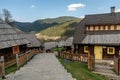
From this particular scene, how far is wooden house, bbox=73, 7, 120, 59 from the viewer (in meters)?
29.3

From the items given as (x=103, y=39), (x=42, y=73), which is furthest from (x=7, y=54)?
(x=103, y=39)

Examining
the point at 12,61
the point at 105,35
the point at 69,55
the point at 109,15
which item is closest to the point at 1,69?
the point at 12,61

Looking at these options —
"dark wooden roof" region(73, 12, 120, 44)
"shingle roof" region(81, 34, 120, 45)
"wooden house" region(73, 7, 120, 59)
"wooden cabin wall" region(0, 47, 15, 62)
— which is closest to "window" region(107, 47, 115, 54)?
"wooden house" region(73, 7, 120, 59)

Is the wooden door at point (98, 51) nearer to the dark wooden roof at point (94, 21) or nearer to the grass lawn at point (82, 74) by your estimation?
the dark wooden roof at point (94, 21)

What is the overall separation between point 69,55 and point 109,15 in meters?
11.8

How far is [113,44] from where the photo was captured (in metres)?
28.6

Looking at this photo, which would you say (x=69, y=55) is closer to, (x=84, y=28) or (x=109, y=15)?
(x=84, y=28)

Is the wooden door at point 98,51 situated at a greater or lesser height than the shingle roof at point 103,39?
lesser

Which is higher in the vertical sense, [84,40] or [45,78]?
[84,40]

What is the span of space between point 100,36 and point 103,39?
153 cm

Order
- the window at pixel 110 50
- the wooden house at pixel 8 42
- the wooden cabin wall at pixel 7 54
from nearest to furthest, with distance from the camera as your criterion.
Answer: the wooden house at pixel 8 42 < the wooden cabin wall at pixel 7 54 < the window at pixel 110 50

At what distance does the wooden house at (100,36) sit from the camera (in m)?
29.3

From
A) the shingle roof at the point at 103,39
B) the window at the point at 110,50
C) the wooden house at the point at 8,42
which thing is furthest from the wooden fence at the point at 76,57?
the wooden house at the point at 8,42

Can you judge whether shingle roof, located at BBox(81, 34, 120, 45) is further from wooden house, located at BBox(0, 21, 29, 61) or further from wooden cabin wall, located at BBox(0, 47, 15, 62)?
wooden cabin wall, located at BBox(0, 47, 15, 62)
